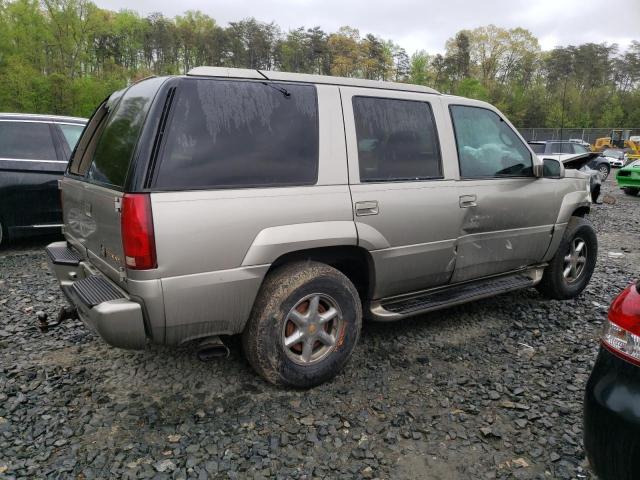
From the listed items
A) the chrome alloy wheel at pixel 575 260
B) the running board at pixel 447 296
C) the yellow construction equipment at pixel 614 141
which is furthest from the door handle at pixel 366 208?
the yellow construction equipment at pixel 614 141

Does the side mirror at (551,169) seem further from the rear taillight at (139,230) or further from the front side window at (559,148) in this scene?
the front side window at (559,148)

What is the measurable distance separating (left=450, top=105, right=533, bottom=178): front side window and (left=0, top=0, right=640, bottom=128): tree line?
37770 millimetres

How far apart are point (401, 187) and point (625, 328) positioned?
5.66 ft

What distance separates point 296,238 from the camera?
9.20 ft

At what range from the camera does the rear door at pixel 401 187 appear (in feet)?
10.3

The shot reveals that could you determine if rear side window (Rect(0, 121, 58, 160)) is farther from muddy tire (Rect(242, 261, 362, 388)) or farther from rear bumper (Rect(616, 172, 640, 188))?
rear bumper (Rect(616, 172, 640, 188))

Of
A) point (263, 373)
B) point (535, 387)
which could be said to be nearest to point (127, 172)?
point (263, 373)

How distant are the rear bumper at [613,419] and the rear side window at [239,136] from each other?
6.01 feet

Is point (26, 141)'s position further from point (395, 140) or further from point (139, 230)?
point (395, 140)

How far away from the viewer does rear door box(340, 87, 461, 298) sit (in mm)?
3148

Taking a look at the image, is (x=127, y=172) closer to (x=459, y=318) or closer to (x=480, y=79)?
(x=459, y=318)

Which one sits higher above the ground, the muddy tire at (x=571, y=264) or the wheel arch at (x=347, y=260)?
the wheel arch at (x=347, y=260)

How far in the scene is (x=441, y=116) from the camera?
3.67m

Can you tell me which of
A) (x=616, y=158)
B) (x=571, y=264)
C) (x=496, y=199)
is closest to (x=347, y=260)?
(x=496, y=199)
